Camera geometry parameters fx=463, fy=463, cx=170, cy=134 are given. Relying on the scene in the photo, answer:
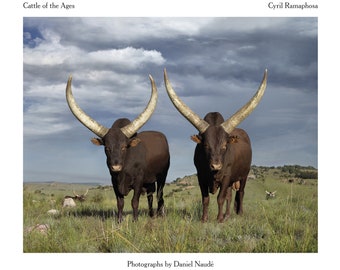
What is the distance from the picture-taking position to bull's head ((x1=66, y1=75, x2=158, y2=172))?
10.0m

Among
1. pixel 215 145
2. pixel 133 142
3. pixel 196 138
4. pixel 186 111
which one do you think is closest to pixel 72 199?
pixel 133 142

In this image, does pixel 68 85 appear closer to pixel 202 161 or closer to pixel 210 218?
pixel 202 161

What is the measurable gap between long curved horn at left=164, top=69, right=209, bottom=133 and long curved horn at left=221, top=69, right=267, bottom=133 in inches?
19.1

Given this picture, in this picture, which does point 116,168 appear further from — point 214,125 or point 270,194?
point 270,194

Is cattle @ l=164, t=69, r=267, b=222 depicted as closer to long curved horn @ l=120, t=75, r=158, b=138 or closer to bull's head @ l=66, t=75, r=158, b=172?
long curved horn @ l=120, t=75, r=158, b=138

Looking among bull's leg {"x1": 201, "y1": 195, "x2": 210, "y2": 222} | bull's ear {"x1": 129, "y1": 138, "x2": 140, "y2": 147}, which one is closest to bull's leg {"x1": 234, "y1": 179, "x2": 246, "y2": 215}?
bull's leg {"x1": 201, "y1": 195, "x2": 210, "y2": 222}

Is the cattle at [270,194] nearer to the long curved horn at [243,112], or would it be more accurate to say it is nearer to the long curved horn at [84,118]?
the long curved horn at [243,112]

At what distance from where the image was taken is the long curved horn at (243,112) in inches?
395

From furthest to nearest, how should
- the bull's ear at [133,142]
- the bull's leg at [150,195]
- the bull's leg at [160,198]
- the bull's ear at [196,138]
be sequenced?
the bull's leg at [160,198] → the bull's leg at [150,195] → the bull's ear at [133,142] → the bull's ear at [196,138]

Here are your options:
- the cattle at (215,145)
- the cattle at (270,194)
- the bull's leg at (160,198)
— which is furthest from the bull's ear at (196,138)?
the cattle at (270,194)

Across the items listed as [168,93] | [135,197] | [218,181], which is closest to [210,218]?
[218,181]

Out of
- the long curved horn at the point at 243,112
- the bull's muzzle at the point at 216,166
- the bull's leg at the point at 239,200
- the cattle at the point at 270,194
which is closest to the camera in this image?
the bull's muzzle at the point at 216,166

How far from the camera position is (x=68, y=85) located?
1033 cm

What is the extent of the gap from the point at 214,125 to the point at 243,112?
2.31 feet
